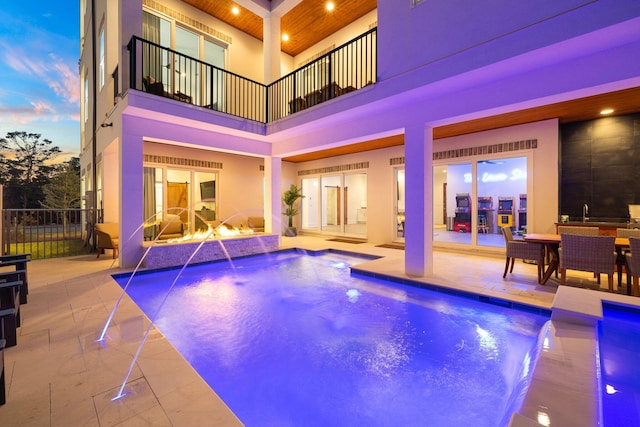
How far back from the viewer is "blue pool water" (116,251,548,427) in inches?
78.8

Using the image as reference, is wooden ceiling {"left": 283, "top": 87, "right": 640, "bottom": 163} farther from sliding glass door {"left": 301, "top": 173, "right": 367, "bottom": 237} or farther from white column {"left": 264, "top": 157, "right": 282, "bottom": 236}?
sliding glass door {"left": 301, "top": 173, "right": 367, "bottom": 237}

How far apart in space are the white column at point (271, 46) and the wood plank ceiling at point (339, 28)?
0.78 meters

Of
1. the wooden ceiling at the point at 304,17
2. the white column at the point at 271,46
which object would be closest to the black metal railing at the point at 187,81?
the white column at the point at 271,46

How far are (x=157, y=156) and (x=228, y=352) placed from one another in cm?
715

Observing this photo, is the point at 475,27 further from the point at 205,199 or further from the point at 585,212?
the point at 205,199

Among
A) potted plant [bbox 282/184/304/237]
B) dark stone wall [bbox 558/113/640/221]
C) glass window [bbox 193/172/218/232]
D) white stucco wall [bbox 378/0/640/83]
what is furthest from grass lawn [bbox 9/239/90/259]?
dark stone wall [bbox 558/113/640/221]

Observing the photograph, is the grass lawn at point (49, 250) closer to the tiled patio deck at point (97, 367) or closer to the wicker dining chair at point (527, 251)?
the tiled patio deck at point (97, 367)

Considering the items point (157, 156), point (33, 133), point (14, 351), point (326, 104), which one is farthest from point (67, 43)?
point (14, 351)

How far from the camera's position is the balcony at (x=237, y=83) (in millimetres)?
5863

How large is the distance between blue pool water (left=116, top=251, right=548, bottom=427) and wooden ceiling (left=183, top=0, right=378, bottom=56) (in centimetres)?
Result: 715

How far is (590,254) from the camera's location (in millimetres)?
3832

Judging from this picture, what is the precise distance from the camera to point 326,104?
555 centimetres

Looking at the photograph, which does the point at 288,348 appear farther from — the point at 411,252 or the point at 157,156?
the point at 157,156

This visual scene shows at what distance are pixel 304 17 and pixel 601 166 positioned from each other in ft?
26.4
